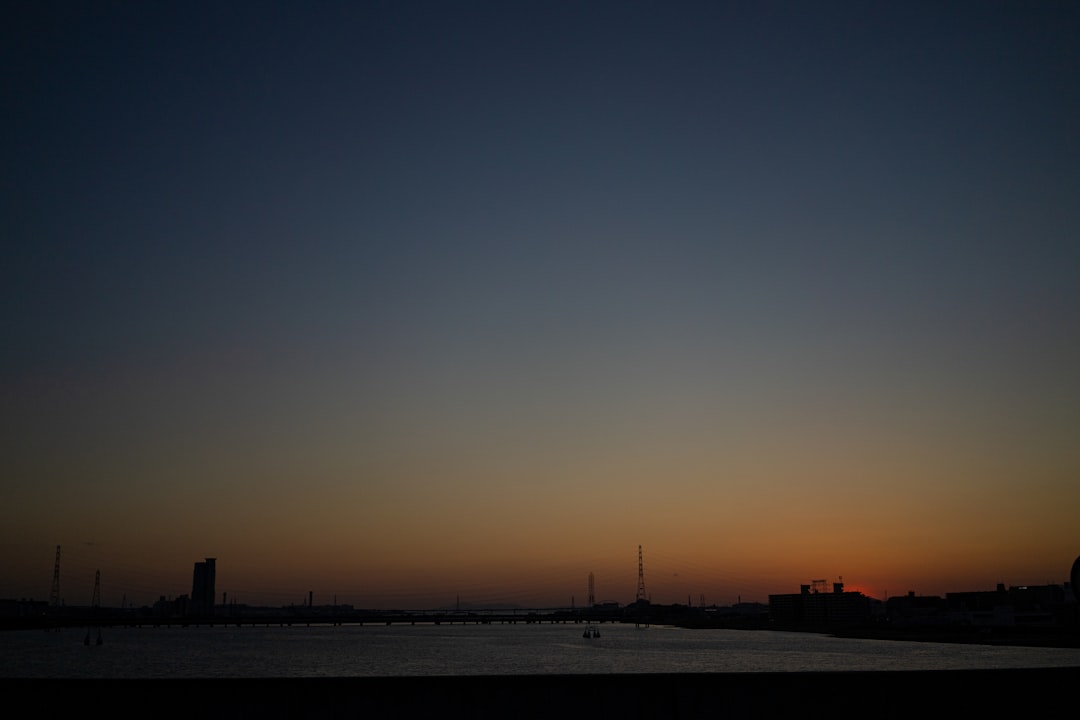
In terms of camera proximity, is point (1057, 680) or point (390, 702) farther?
point (1057, 680)

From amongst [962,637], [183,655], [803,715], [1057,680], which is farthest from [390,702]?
[962,637]

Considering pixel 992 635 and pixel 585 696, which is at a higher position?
pixel 585 696

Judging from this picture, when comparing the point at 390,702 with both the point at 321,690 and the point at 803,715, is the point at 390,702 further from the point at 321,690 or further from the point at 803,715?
the point at 803,715

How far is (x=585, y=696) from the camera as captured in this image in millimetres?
14023

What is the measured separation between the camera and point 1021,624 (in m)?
182

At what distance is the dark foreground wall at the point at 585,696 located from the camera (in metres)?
13.7

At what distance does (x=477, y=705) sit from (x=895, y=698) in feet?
22.6

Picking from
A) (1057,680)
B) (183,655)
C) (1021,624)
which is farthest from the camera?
(1021,624)

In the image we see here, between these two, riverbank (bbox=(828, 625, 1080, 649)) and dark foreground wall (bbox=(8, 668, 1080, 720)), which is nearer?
dark foreground wall (bbox=(8, 668, 1080, 720))

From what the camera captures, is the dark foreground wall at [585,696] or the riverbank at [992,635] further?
the riverbank at [992,635]

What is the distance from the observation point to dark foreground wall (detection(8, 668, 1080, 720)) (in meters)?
13.7

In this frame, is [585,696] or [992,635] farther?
[992,635]

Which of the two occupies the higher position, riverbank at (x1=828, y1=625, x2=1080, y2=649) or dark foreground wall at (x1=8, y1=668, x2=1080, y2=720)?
dark foreground wall at (x1=8, y1=668, x2=1080, y2=720)

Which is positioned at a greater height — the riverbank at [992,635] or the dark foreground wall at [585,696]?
the dark foreground wall at [585,696]
